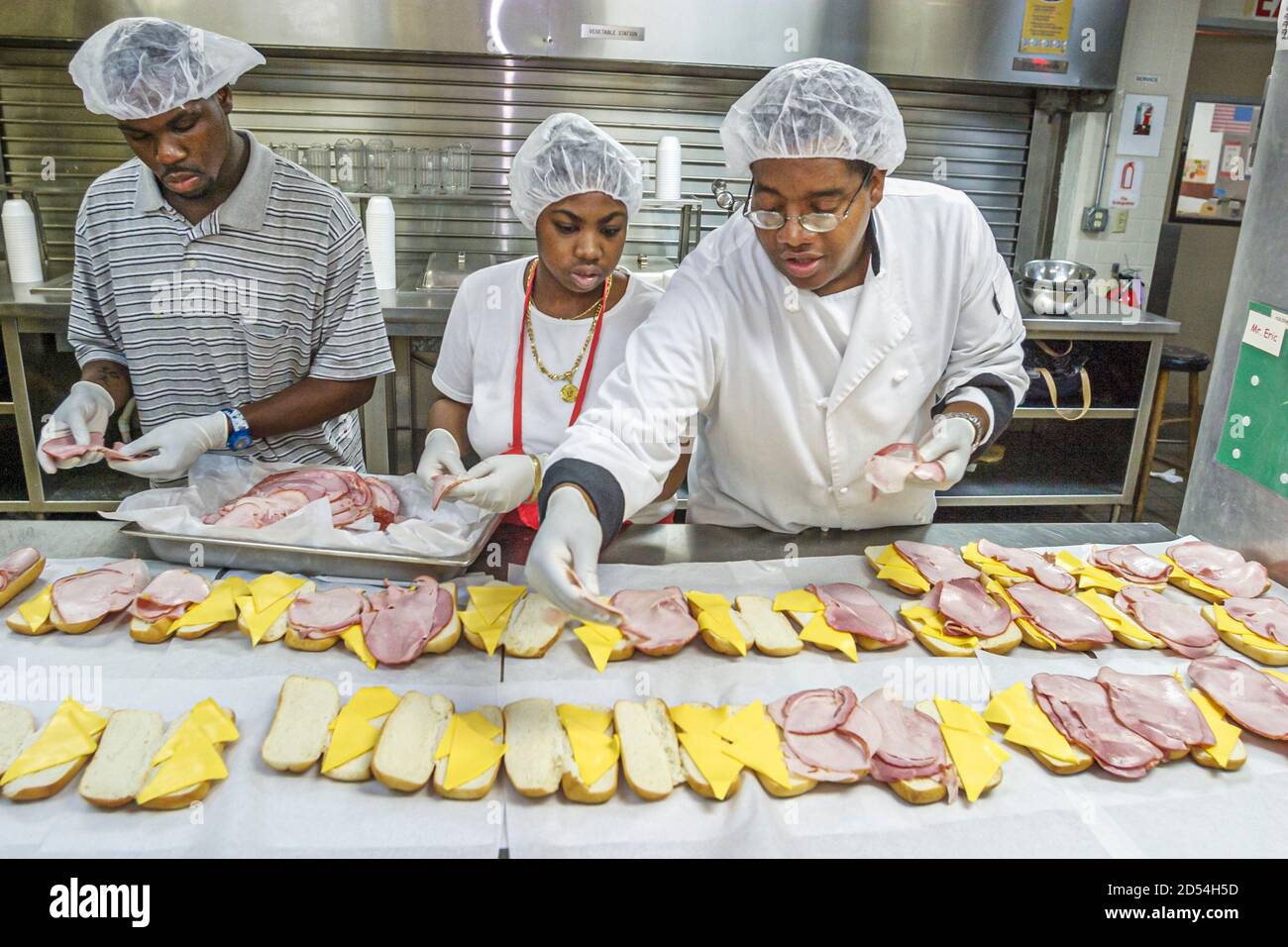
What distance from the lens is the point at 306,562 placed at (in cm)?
181

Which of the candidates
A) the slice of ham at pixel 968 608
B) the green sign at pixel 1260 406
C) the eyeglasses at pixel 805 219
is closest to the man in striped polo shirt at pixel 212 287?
the eyeglasses at pixel 805 219

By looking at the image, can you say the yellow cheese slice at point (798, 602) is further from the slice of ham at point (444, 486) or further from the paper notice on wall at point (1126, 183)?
the paper notice on wall at point (1126, 183)

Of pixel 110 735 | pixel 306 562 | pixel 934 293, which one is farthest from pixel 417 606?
pixel 934 293

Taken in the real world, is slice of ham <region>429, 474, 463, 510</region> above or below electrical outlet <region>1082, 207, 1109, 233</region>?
below

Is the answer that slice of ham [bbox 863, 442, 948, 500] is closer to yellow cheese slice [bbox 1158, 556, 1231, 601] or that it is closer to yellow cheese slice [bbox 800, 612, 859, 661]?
yellow cheese slice [bbox 800, 612, 859, 661]

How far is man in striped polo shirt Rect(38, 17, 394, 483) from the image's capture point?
6.73 ft

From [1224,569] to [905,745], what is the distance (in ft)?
3.36

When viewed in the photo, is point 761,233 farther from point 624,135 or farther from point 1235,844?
point 624,135

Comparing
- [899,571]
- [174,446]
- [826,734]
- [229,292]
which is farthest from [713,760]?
[229,292]

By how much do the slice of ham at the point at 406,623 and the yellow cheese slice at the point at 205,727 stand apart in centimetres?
27

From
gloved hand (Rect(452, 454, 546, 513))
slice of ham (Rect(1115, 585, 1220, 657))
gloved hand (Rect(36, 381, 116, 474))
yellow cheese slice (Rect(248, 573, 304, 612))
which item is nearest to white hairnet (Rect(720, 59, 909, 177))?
gloved hand (Rect(452, 454, 546, 513))

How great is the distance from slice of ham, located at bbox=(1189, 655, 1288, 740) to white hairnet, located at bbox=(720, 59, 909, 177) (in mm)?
1083

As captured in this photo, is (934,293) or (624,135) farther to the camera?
(624,135)

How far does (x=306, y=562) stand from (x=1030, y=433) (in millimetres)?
4079
